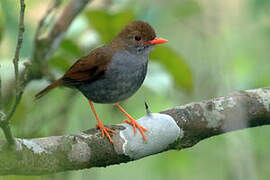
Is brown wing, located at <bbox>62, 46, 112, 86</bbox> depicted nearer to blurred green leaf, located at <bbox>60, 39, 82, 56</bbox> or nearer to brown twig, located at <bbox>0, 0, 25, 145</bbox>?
blurred green leaf, located at <bbox>60, 39, 82, 56</bbox>

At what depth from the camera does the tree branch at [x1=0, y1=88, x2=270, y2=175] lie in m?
2.46

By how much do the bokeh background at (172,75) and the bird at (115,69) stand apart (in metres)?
0.18

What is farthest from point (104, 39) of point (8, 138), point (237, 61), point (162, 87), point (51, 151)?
point (8, 138)

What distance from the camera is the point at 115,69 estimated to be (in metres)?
3.91

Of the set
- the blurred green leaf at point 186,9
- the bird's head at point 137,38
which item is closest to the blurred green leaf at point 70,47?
the bird's head at point 137,38

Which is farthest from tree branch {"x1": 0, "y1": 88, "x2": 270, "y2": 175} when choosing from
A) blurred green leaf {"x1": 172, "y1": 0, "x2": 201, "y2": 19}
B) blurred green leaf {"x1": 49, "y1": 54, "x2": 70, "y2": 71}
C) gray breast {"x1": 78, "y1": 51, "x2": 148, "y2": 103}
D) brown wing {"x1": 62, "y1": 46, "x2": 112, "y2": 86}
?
blurred green leaf {"x1": 172, "y1": 0, "x2": 201, "y2": 19}

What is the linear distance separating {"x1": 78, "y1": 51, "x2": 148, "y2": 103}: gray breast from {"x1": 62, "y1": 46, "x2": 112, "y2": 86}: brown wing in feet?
0.18

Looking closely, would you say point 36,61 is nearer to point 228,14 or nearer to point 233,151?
point 233,151

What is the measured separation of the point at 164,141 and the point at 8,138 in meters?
1.15

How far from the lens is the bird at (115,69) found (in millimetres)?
3830

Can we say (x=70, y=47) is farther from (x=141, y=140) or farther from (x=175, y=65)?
(x=141, y=140)

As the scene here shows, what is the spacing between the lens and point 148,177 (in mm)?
5977

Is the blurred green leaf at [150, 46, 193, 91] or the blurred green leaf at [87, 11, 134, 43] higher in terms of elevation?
the blurred green leaf at [87, 11, 134, 43]

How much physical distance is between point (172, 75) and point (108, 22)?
816 millimetres
